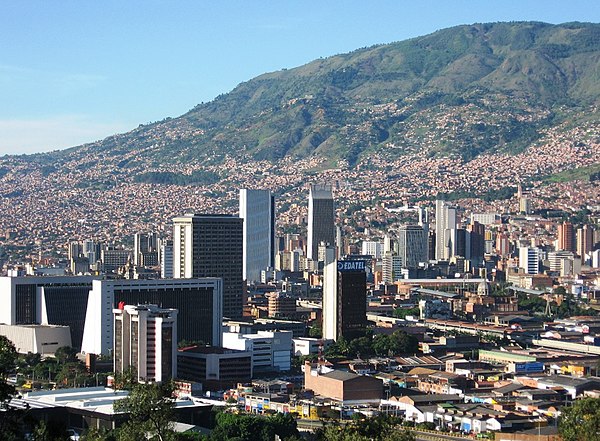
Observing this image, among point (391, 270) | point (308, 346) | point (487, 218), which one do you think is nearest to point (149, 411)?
point (308, 346)

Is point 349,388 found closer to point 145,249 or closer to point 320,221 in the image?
point 320,221

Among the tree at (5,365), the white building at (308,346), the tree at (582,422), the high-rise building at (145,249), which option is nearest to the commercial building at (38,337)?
the white building at (308,346)

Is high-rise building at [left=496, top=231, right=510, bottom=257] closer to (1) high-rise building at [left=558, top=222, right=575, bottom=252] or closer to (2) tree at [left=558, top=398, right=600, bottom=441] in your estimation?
(1) high-rise building at [left=558, top=222, right=575, bottom=252]

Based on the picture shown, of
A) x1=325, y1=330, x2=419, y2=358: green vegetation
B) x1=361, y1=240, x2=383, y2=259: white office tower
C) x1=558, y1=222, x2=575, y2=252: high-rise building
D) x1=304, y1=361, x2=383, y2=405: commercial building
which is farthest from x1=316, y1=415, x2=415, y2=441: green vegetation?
x1=361, y1=240, x2=383, y2=259: white office tower

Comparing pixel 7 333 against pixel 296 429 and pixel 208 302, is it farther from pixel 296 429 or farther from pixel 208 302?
pixel 296 429

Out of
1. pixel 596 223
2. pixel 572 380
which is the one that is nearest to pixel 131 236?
pixel 596 223
